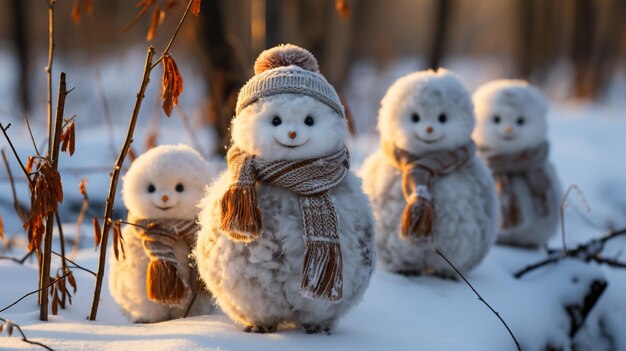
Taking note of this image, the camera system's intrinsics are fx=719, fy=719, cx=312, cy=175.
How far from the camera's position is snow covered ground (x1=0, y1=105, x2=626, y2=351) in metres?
2.39

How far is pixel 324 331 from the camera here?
261 cm

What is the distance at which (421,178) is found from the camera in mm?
3426

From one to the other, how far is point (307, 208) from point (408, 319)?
30.4 inches

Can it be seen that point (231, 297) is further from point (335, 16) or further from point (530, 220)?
point (335, 16)

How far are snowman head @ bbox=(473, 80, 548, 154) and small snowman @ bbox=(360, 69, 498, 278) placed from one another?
76 cm

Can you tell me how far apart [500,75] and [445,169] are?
14.6 m

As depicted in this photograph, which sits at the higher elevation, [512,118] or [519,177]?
[512,118]

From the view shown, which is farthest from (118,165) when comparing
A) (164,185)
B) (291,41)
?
(291,41)

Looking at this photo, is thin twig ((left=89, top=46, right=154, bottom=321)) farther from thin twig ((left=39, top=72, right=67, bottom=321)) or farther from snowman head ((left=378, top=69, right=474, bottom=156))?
snowman head ((left=378, top=69, right=474, bottom=156))

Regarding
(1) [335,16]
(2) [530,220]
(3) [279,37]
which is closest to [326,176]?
(2) [530,220]

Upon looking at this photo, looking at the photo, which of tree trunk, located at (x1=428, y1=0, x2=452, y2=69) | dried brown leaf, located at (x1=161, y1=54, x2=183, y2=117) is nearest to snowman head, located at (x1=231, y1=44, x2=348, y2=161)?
dried brown leaf, located at (x1=161, y1=54, x2=183, y2=117)

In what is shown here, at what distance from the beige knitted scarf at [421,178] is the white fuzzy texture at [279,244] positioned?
2.71 ft

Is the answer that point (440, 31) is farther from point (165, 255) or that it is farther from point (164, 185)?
point (165, 255)

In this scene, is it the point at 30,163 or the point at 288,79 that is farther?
the point at 288,79
